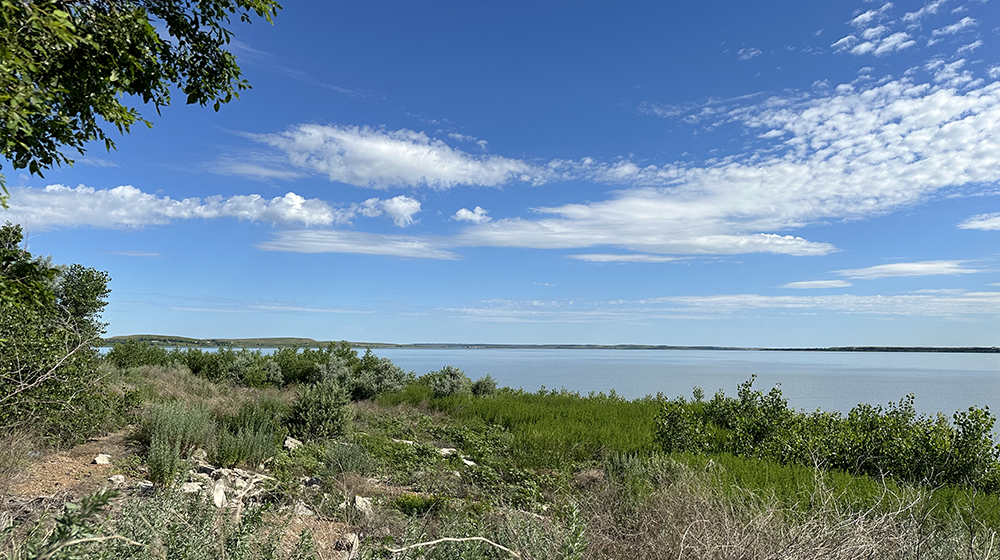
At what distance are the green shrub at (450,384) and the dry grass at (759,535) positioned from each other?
10681mm

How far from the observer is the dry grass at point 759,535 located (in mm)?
3119

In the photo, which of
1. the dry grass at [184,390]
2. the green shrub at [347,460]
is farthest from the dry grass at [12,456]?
the green shrub at [347,460]

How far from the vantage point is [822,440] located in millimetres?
7859

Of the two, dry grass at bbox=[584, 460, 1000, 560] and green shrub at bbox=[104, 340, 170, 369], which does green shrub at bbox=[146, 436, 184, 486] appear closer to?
dry grass at bbox=[584, 460, 1000, 560]

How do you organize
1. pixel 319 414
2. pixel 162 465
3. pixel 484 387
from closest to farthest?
pixel 162 465
pixel 319 414
pixel 484 387

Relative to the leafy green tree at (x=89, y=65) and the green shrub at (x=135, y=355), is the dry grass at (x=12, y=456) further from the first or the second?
the green shrub at (x=135, y=355)

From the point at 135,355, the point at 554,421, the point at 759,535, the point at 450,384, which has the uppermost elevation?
the point at 135,355

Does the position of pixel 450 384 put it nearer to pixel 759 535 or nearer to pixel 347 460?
pixel 347 460

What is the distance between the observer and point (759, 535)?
3.33 metres

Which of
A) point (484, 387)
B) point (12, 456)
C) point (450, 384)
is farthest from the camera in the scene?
point (484, 387)

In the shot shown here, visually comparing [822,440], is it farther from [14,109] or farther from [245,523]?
[14,109]

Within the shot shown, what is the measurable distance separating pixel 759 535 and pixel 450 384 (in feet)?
42.1

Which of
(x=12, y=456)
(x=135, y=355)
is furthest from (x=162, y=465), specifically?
(x=135, y=355)

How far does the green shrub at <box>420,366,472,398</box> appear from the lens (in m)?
15.5
